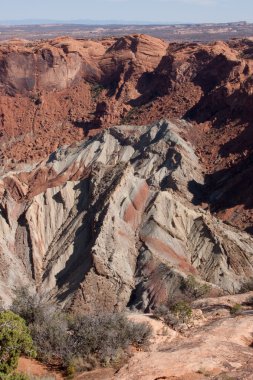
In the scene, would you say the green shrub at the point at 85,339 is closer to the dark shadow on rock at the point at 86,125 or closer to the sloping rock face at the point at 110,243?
the sloping rock face at the point at 110,243

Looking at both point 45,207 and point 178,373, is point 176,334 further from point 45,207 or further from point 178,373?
point 45,207

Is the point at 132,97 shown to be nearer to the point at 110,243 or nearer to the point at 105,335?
the point at 110,243

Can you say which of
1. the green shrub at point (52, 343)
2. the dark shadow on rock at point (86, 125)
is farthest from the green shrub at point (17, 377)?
the dark shadow on rock at point (86, 125)

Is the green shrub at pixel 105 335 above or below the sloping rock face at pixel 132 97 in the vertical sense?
below

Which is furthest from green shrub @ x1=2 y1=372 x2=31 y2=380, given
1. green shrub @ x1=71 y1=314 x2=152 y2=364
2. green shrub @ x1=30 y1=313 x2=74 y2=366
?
green shrub @ x1=71 y1=314 x2=152 y2=364

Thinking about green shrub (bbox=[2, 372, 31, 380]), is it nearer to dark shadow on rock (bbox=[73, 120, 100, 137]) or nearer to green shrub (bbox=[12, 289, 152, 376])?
green shrub (bbox=[12, 289, 152, 376])

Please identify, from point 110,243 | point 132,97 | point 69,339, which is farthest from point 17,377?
point 132,97

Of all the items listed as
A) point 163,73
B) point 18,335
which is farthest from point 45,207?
point 163,73
